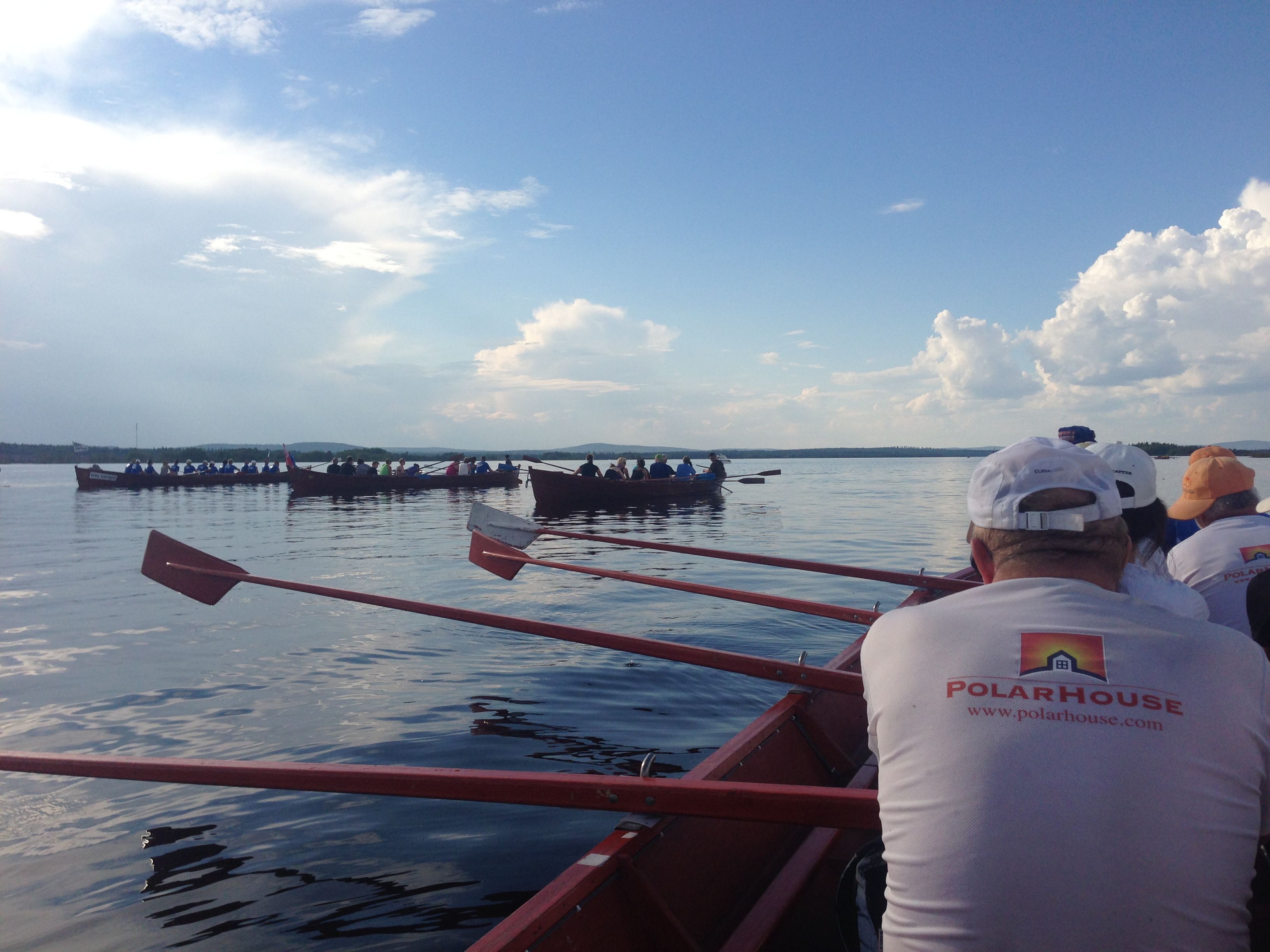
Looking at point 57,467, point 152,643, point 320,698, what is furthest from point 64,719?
point 57,467

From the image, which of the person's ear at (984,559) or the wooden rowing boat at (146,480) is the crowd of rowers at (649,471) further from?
the person's ear at (984,559)

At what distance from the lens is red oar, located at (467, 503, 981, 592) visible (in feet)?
22.3

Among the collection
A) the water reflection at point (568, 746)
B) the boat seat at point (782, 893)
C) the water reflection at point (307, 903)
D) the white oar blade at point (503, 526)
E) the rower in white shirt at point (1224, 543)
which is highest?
the rower in white shirt at point (1224, 543)

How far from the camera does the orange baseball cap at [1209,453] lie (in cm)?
396

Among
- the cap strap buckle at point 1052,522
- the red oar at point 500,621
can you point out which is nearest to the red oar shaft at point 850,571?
the red oar at point 500,621

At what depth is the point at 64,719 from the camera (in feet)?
21.6

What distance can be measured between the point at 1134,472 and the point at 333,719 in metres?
5.94

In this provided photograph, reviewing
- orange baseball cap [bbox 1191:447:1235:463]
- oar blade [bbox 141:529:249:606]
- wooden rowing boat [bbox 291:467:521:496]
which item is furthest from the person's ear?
wooden rowing boat [bbox 291:467:521:496]

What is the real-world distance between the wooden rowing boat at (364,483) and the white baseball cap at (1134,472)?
32.0m

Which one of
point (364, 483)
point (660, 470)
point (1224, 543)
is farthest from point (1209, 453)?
point (364, 483)

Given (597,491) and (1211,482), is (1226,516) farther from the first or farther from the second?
(597,491)

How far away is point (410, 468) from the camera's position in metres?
36.1

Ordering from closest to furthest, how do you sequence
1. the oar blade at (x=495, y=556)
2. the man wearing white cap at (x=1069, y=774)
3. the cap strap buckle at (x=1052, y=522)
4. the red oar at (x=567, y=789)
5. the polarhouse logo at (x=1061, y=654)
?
the man wearing white cap at (x=1069, y=774) < the polarhouse logo at (x=1061, y=654) < the cap strap buckle at (x=1052, y=522) < the red oar at (x=567, y=789) < the oar blade at (x=495, y=556)

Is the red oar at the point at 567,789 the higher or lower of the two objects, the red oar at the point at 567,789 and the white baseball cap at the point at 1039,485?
the lower
